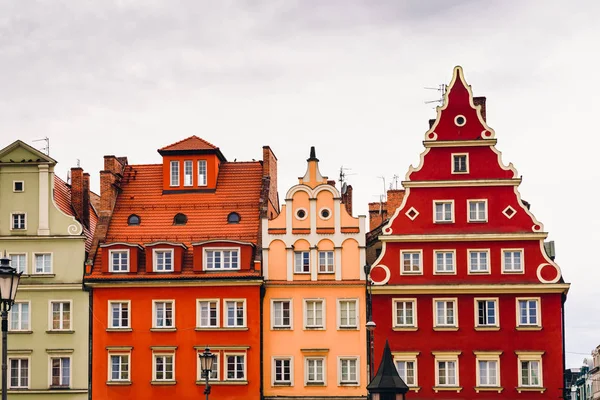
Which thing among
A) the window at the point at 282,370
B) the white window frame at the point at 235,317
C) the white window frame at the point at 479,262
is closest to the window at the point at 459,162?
the white window frame at the point at 479,262

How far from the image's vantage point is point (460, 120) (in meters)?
61.3

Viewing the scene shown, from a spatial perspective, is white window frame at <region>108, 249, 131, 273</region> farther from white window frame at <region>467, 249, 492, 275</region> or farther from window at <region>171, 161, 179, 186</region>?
white window frame at <region>467, 249, 492, 275</region>

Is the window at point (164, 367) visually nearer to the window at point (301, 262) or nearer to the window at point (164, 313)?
the window at point (164, 313)

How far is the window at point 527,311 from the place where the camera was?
Answer: 5928 cm

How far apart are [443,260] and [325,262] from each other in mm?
6653

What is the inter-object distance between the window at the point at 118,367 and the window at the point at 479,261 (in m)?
20.1

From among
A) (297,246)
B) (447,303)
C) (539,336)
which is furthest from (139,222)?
(539,336)

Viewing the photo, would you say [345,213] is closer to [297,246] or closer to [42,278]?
[297,246]

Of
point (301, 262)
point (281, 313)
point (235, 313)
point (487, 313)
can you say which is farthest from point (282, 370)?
point (487, 313)

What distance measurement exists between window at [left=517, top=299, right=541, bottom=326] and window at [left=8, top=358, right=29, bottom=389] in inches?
1094

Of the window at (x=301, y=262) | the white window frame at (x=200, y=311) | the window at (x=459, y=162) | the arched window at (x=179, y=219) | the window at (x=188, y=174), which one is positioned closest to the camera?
the white window frame at (x=200, y=311)

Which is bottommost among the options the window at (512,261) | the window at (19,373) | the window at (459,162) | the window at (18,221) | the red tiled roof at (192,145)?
the window at (19,373)

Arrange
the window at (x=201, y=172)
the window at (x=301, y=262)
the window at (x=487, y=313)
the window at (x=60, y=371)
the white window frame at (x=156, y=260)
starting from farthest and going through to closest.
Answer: the window at (x=201, y=172), the white window frame at (x=156, y=260), the window at (x=301, y=262), the window at (x=60, y=371), the window at (x=487, y=313)

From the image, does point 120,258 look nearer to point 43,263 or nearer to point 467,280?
point 43,263
